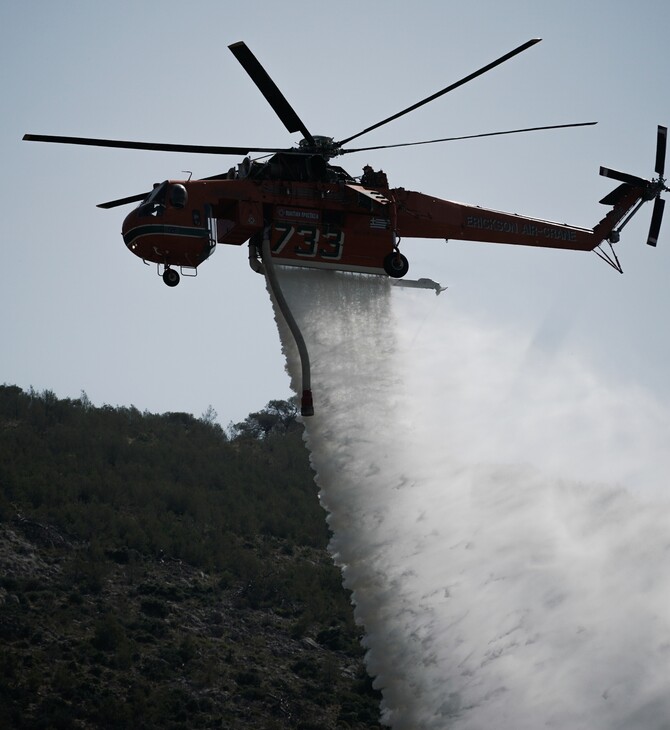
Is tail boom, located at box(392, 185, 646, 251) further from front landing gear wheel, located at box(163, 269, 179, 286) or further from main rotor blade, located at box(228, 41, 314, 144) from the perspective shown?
front landing gear wheel, located at box(163, 269, 179, 286)

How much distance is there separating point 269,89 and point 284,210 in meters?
2.63

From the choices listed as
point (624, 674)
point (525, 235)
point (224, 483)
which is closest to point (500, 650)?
point (624, 674)

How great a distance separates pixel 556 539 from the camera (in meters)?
31.8

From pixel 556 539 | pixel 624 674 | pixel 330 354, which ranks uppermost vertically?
pixel 330 354

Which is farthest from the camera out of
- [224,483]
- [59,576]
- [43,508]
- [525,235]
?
[224,483]

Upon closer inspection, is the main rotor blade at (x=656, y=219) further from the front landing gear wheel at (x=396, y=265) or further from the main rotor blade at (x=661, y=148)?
the front landing gear wheel at (x=396, y=265)

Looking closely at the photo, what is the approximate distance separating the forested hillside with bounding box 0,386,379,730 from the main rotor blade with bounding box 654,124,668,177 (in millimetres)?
22797

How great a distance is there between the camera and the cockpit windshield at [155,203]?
29922 millimetres

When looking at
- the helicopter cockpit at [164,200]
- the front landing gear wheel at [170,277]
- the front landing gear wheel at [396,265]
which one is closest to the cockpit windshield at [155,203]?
the helicopter cockpit at [164,200]

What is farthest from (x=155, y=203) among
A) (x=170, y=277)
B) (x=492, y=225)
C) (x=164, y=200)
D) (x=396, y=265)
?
(x=492, y=225)

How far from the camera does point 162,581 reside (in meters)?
56.9

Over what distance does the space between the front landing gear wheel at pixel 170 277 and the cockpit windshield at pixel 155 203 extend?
124 cm

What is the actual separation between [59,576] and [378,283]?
27.1 metres

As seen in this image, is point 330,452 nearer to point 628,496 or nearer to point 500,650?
point 500,650
